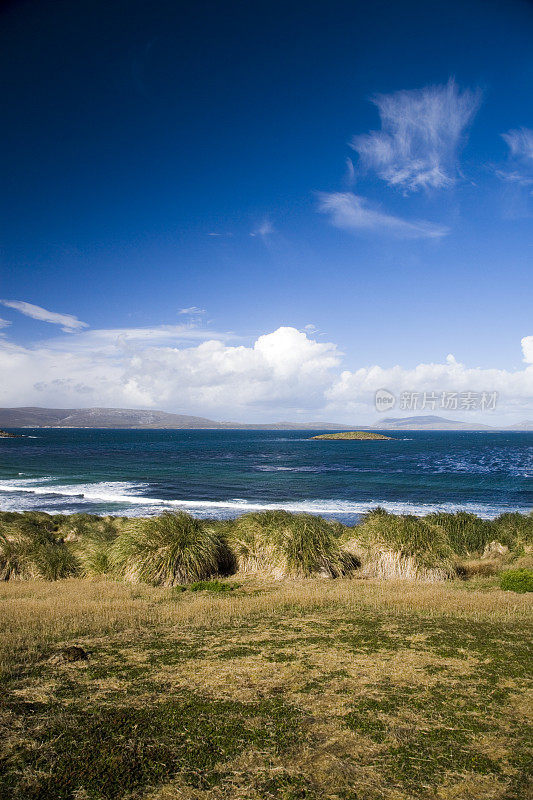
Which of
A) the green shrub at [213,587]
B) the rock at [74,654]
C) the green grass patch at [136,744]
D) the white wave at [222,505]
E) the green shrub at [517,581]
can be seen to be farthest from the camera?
the white wave at [222,505]

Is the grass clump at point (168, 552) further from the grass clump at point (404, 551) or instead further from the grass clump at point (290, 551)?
the grass clump at point (404, 551)

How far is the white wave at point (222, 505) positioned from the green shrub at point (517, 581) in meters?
18.3

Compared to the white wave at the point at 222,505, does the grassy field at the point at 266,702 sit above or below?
above

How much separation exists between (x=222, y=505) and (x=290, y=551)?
20560mm

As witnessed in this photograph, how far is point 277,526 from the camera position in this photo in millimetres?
14992

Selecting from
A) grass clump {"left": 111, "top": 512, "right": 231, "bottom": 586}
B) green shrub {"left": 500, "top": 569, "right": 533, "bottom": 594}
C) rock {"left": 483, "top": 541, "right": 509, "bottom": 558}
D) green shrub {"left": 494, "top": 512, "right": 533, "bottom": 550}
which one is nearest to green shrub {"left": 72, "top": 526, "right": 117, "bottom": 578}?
grass clump {"left": 111, "top": 512, "right": 231, "bottom": 586}

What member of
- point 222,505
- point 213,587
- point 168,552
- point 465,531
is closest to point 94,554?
point 168,552

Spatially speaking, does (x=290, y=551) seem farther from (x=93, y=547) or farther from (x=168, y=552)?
(x=93, y=547)

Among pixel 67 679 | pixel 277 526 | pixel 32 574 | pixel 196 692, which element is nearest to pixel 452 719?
pixel 196 692

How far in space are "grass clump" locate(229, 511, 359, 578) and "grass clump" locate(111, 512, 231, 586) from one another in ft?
2.34

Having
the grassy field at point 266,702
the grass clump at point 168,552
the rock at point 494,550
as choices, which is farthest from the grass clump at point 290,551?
the rock at point 494,550

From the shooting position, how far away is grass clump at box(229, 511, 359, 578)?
13266mm

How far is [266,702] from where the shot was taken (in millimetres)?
5055

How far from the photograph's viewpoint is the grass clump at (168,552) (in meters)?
12.5
